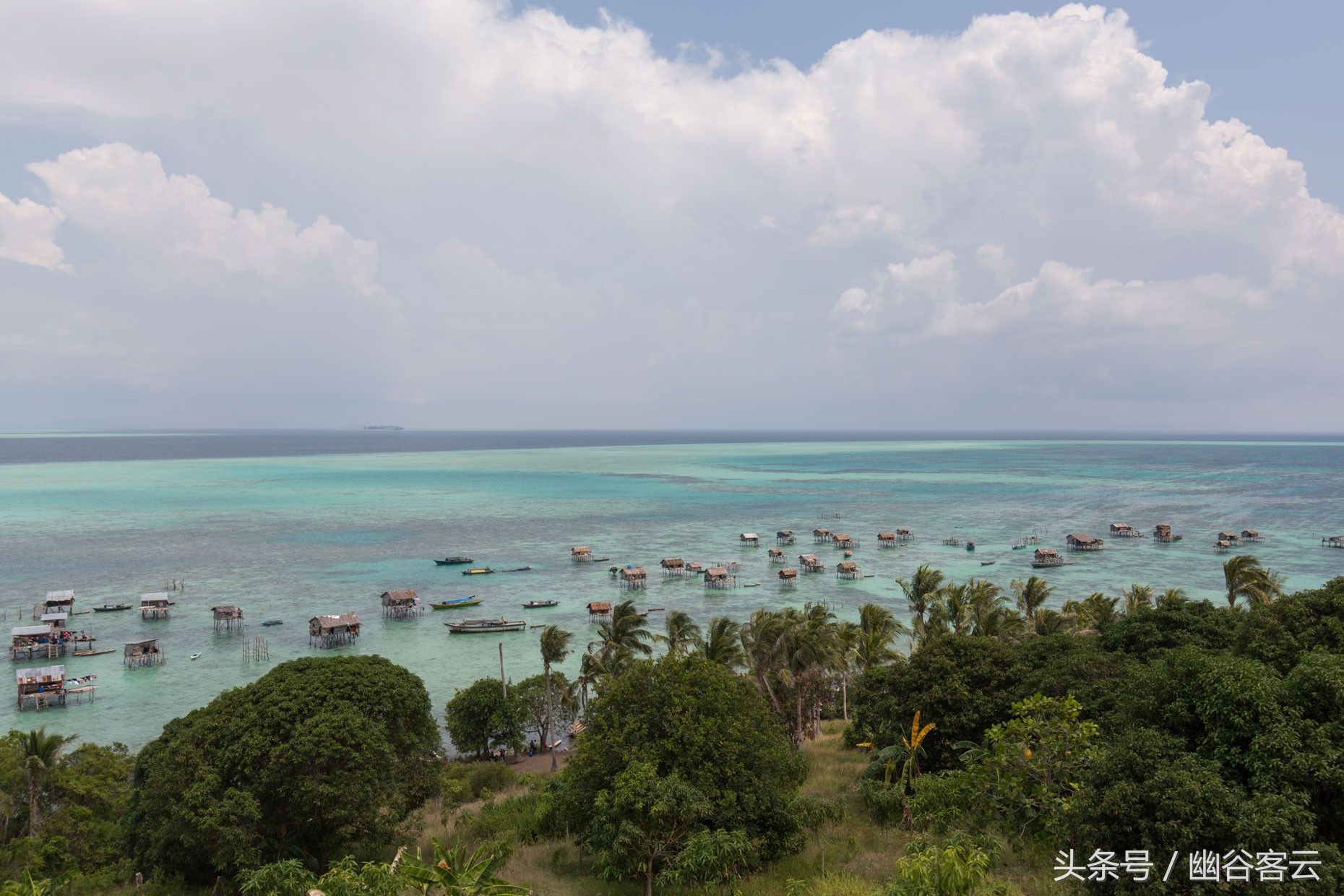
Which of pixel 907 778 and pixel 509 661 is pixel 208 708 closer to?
pixel 907 778

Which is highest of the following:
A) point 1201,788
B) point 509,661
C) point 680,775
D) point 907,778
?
point 1201,788

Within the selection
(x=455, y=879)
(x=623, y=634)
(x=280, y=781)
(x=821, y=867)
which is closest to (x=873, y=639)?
(x=623, y=634)

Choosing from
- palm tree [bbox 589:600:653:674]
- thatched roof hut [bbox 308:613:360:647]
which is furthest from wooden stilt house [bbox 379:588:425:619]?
palm tree [bbox 589:600:653:674]

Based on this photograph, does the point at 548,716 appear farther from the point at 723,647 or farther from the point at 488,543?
the point at 488,543

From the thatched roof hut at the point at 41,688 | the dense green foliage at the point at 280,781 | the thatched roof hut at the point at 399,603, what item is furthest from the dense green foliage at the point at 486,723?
the thatched roof hut at the point at 41,688

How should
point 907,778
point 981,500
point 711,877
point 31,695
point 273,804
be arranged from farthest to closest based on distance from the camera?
point 981,500 → point 31,695 → point 907,778 → point 273,804 → point 711,877

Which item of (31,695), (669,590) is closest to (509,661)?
(669,590)
